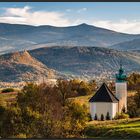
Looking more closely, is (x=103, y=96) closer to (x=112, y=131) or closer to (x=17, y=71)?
(x=112, y=131)

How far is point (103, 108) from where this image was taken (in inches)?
1829

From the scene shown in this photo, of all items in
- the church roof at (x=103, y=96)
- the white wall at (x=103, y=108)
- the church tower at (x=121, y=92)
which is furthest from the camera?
the church roof at (x=103, y=96)

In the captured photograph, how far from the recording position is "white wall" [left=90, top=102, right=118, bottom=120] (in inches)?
1771

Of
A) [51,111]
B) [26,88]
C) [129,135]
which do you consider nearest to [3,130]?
[51,111]

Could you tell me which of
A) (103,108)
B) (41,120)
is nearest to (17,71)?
(103,108)

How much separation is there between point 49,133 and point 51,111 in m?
3.76

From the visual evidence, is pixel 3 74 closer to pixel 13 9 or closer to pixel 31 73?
pixel 31 73

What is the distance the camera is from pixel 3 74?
554 feet

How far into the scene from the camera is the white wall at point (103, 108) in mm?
44981

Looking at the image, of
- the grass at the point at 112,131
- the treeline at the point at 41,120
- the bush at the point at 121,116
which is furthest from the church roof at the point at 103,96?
the grass at the point at 112,131

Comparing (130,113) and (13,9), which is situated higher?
(13,9)

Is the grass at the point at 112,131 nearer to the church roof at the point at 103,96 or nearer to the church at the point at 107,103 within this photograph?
the church at the point at 107,103

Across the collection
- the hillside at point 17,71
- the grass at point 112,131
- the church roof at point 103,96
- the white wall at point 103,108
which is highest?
the hillside at point 17,71

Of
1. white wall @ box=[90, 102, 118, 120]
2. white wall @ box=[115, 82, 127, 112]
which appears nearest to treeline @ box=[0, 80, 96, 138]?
white wall @ box=[90, 102, 118, 120]
